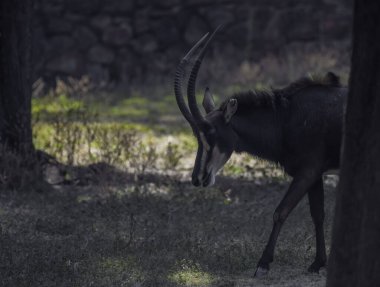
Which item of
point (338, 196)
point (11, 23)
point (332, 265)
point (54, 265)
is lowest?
point (54, 265)

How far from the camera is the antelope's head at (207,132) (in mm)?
7035

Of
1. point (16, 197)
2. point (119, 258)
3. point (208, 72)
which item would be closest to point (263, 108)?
point (119, 258)

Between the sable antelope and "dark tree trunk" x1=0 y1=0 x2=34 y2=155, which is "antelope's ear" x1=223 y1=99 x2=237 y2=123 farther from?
"dark tree trunk" x1=0 y1=0 x2=34 y2=155

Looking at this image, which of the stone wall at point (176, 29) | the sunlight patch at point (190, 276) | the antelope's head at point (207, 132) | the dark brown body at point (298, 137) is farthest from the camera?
the stone wall at point (176, 29)

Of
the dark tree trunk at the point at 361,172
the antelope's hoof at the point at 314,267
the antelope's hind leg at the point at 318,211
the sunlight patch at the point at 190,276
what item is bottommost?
the sunlight patch at the point at 190,276

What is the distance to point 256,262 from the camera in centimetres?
705

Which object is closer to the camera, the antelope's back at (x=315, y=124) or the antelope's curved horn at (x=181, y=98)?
the antelope's back at (x=315, y=124)

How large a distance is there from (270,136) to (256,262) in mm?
1109

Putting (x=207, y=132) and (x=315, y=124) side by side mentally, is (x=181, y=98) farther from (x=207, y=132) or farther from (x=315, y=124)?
(x=315, y=124)

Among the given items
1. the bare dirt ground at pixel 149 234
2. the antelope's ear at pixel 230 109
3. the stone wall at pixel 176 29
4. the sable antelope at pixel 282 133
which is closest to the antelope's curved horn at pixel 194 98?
the sable antelope at pixel 282 133

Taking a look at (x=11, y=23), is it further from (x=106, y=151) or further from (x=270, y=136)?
(x=270, y=136)

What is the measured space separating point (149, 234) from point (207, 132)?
1.28 meters

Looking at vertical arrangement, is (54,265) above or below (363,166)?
below

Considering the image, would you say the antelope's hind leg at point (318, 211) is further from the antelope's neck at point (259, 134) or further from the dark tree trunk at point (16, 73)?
the dark tree trunk at point (16, 73)
